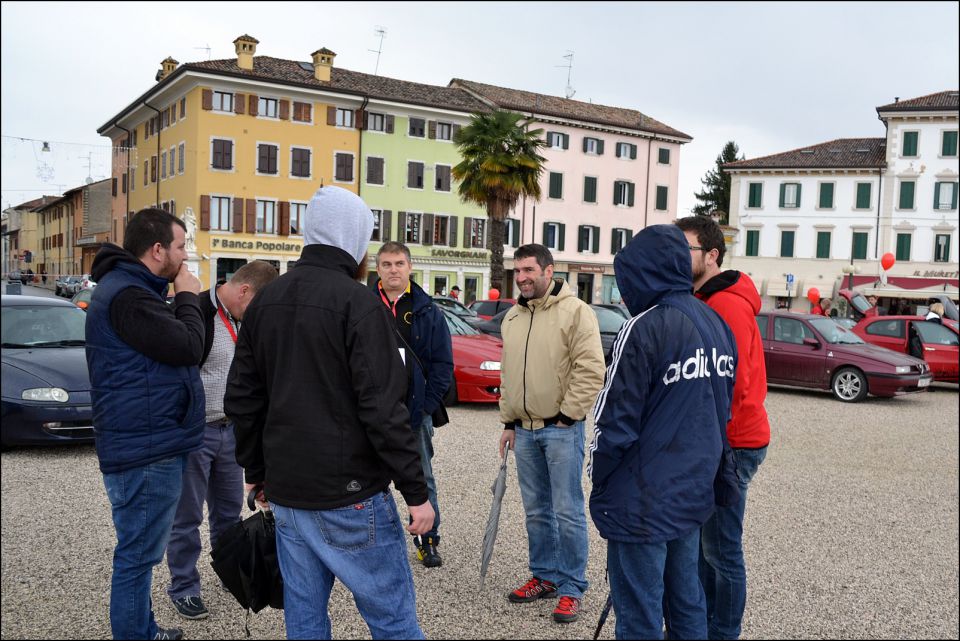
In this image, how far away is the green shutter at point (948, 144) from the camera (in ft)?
159

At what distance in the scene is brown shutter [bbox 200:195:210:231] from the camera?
40.8m

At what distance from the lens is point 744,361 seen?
11.8 ft

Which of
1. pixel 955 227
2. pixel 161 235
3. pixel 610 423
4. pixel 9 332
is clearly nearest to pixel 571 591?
pixel 610 423

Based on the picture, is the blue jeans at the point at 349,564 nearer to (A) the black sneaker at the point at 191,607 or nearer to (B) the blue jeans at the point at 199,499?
(B) the blue jeans at the point at 199,499

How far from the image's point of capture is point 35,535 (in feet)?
17.3

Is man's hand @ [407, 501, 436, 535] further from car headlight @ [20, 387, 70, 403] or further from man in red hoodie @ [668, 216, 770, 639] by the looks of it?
car headlight @ [20, 387, 70, 403]

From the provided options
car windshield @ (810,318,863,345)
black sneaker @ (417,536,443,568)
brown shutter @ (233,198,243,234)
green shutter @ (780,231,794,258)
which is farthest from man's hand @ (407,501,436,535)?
green shutter @ (780,231,794,258)

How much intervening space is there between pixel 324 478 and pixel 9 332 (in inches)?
293

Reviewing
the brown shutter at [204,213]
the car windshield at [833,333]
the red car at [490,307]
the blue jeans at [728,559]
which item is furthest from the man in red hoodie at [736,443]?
the brown shutter at [204,213]

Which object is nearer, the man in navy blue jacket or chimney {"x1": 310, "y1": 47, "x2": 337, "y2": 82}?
the man in navy blue jacket

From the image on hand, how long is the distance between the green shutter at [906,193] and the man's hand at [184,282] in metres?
53.9

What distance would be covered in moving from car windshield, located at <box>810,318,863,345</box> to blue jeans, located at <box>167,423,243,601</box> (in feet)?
42.1

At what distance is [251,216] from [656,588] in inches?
1638

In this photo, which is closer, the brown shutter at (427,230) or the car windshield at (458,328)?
the car windshield at (458,328)
